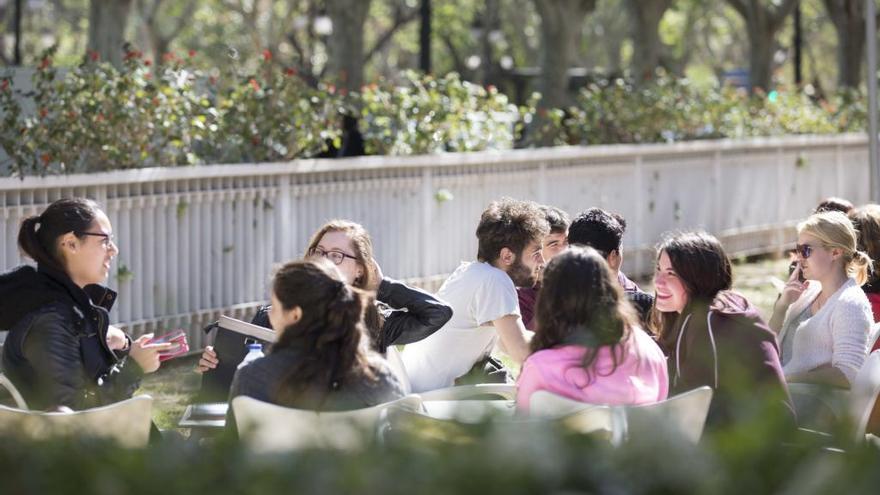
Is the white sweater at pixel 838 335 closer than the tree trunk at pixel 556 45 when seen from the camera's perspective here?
Yes

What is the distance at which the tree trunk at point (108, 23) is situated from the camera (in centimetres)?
1883

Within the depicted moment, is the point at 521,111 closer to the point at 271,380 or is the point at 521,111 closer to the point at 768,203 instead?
the point at 768,203

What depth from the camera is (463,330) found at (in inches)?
253

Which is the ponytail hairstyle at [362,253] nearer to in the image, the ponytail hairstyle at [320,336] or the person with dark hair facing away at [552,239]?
the person with dark hair facing away at [552,239]

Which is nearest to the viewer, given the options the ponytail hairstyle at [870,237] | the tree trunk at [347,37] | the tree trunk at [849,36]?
the ponytail hairstyle at [870,237]

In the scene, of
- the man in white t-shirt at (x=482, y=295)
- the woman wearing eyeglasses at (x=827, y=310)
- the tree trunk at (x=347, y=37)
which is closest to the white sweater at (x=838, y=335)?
the woman wearing eyeglasses at (x=827, y=310)

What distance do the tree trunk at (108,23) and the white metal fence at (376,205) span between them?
287 inches

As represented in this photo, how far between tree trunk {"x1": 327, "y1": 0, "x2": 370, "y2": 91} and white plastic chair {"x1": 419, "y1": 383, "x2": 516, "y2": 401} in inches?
460

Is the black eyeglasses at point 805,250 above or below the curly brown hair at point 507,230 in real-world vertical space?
below

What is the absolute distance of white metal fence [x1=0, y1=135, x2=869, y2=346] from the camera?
9648mm

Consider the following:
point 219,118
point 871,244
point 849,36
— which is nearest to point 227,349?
point 871,244

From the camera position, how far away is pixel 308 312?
4.59 m

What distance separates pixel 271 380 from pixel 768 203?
47.4 ft

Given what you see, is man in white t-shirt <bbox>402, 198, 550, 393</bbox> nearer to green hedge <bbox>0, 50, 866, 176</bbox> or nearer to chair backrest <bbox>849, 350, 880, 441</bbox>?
chair backrest <bbox>849, 350, 880, 441</bbox>
